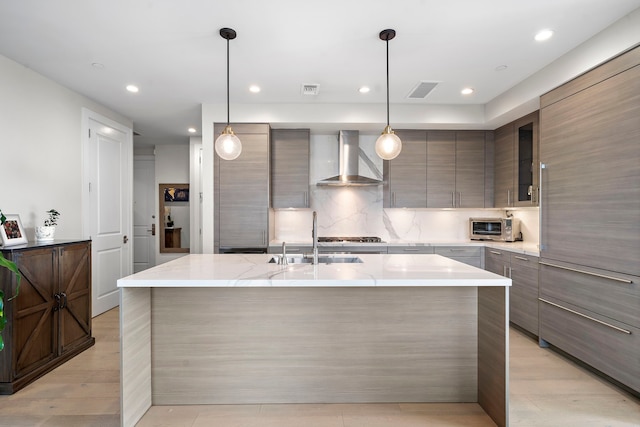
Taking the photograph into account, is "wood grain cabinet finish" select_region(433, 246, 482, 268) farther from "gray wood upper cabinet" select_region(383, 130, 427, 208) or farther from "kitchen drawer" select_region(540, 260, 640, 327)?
"kitchen drawer" select_region(540, 260, 640, 327)

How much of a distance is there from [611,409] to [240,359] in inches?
93.2

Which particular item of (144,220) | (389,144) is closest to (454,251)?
(389,144)

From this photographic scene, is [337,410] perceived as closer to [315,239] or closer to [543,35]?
[315,239]

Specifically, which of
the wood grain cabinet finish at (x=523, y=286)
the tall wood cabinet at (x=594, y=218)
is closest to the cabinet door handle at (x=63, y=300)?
the wood grain cabinet finish at (x=523, y=286)

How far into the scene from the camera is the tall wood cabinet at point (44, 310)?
233 cm

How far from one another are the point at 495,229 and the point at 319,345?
3.15 meters

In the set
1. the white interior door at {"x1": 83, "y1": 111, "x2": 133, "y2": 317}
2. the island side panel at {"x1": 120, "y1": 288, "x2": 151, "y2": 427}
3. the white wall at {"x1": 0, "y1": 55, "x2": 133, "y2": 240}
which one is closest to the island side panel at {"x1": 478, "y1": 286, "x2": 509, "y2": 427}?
the island side panel at {"x1": 120, "y1": 288, "x2": 151, "y2": 427}

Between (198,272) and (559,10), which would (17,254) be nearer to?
(198,272)

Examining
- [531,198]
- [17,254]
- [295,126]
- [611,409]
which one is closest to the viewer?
[611,409]

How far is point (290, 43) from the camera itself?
104 inches

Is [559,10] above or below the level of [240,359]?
above

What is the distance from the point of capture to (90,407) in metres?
2.17

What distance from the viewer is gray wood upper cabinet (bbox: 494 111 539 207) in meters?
3.62

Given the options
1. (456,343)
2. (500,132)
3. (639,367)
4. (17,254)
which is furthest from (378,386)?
(500,132)
